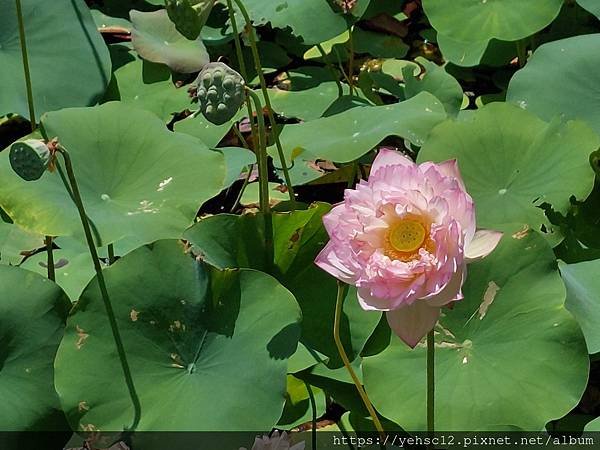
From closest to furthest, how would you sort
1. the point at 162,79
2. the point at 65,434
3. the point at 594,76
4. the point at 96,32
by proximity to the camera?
the point at 65,434 → the point at 594,76 → the point at 96,32 → the point at 162,79

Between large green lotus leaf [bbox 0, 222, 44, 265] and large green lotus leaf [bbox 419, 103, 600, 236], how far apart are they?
812 millimetres

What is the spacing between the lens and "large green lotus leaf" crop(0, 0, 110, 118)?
1949 mm

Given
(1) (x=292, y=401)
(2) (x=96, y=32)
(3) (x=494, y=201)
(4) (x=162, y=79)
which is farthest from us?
(4) (x=162, y=79)

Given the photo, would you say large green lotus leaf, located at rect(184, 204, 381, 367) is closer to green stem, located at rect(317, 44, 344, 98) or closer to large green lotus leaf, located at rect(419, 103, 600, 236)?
large green lotus leaf, located at rect(419, 103, 600, 236)

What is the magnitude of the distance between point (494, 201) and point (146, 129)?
622 mm

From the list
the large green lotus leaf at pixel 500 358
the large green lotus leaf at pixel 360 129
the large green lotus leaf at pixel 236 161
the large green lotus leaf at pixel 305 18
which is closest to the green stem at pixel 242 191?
the large green lotus leaf at pixel 236 161

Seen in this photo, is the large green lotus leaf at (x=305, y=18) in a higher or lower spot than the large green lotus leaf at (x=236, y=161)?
higher

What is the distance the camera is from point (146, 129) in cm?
159

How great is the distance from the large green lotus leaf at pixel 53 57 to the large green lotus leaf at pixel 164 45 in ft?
0.57

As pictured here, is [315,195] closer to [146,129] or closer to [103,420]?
[146,129]

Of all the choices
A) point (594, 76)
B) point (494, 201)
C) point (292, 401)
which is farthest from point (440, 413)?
point (594, 76)

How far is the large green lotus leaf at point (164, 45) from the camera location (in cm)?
219

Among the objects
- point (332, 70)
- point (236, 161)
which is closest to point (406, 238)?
point (236, 161)

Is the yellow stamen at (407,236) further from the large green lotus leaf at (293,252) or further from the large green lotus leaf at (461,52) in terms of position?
the large green lotus leaf at (461,52)
